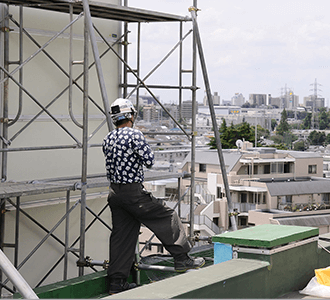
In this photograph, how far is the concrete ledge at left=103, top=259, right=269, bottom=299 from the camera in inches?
122

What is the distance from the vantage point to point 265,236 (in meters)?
4.07

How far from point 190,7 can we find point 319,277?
438 centimetres

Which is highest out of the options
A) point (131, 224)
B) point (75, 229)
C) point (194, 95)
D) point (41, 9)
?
point (41, 9)

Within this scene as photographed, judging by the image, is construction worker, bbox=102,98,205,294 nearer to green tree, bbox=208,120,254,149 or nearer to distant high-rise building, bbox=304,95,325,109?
green tree, bbox=208,120,254,149

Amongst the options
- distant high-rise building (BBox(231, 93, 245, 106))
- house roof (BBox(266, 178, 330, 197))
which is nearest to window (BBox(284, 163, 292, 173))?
house roof (BBox(266, 178, 330, 197))

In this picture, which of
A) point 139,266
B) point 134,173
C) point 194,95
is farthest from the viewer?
point 194,95

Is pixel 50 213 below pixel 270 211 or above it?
above

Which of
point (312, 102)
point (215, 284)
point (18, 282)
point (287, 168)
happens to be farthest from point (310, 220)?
point (312, 102)

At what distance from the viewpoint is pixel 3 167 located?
6383 mm

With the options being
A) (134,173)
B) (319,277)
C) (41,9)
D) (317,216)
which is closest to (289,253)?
(319,277)

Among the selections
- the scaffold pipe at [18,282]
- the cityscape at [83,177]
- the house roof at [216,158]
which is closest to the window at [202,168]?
the house roof at [216,158]

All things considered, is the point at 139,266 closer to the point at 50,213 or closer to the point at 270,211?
the point at 50,213

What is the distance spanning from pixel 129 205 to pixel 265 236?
3.68ft

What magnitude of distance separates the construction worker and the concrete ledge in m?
0.94
